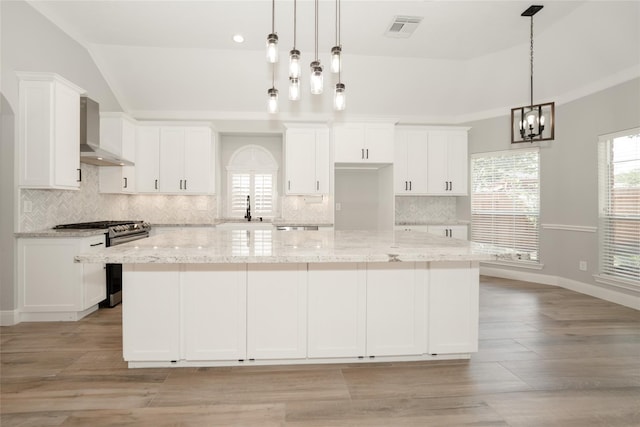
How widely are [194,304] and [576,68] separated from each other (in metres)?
5.43

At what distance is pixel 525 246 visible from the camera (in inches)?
221

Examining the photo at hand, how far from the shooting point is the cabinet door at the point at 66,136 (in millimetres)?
3709

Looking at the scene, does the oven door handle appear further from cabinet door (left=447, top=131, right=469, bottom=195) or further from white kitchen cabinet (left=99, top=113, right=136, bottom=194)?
cabinet door (left=447, top=131, right=469, bottom=195)

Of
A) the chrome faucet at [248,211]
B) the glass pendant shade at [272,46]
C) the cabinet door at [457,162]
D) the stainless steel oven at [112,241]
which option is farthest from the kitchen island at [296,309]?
the cabinet door at [457,162]

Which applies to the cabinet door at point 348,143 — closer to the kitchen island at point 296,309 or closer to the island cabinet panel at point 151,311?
the kitchen island at point 296,309

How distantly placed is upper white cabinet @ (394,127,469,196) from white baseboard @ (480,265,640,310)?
1.49 m

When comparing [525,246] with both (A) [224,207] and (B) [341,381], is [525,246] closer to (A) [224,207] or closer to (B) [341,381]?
(B) [341,381]

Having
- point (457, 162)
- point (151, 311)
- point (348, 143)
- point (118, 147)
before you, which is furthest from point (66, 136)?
point (457, 162)

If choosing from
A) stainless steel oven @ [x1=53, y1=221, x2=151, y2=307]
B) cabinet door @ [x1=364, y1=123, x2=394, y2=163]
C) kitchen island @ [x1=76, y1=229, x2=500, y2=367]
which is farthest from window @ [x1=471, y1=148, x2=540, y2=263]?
stainless steel oven @ [x1=53, y1=221, x2=151, y2=307]

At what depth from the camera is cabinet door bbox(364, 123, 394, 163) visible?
18.6 ft

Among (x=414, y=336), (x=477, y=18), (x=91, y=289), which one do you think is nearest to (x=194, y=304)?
(x=414, y=336)

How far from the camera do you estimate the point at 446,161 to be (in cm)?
602

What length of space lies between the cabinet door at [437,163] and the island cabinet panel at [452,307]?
3.55 metres

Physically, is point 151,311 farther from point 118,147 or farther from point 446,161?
point 446,161
